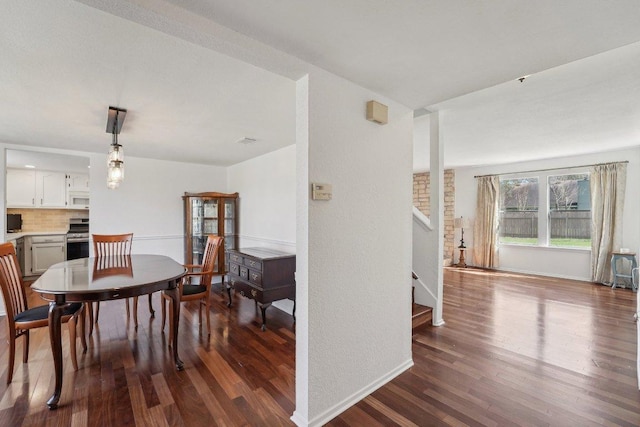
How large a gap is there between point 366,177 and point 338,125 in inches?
16.5

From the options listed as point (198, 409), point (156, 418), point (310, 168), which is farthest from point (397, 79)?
point (156, 418)

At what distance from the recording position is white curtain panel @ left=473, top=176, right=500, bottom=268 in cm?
646

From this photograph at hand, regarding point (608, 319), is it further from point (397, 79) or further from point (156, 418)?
point (156, 418)

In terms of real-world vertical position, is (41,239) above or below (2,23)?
below

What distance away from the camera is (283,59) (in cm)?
159

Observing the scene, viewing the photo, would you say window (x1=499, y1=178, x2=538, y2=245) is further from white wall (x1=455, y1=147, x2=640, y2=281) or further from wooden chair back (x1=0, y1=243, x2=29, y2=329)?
wooden chair back (x1=0, y1=243, x2=29, y2=329)

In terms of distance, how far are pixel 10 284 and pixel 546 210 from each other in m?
7.93

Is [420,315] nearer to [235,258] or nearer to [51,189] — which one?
[235,258]

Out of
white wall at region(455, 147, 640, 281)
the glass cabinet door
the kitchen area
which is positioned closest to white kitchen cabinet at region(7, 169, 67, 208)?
the kitchen area

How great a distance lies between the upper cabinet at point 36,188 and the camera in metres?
5.58

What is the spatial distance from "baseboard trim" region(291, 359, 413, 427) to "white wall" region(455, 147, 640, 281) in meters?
5.25

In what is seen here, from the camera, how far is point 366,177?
6.72 feet

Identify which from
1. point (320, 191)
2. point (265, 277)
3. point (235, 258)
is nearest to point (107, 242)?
point (235, 258)

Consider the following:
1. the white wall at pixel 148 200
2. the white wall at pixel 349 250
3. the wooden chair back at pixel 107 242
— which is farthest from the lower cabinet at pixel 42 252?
the white wall at pixel 349 250
